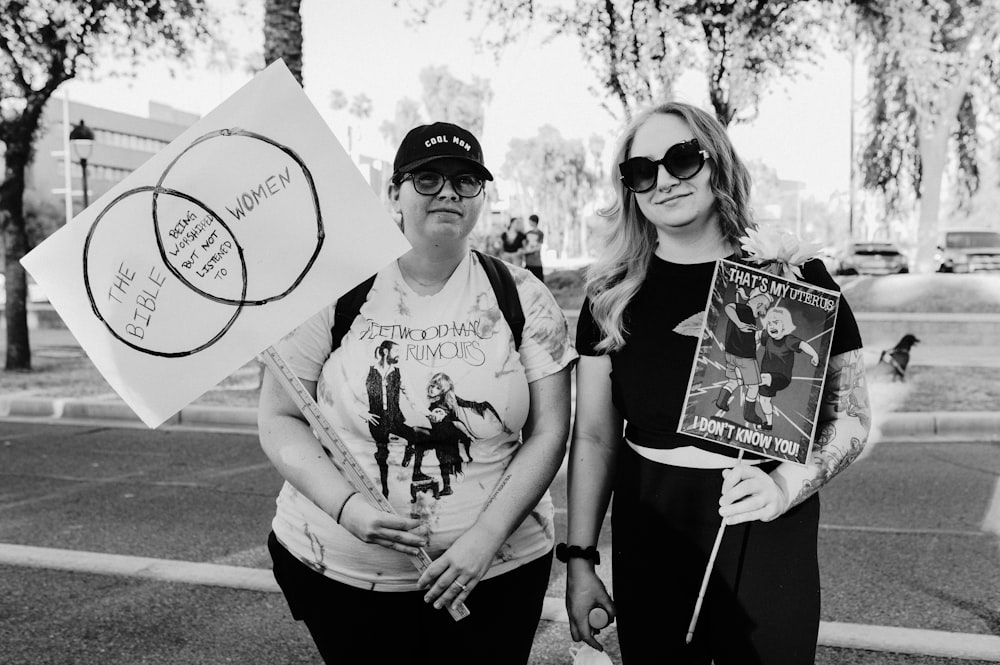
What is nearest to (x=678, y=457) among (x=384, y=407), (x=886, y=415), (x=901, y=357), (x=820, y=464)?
(x=820, y=464)

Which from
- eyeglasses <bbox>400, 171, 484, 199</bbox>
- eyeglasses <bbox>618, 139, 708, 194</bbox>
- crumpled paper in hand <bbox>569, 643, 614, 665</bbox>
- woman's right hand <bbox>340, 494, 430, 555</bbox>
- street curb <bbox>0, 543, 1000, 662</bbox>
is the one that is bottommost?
street curb <bbox>0, 543, 1000, 662</bbox>


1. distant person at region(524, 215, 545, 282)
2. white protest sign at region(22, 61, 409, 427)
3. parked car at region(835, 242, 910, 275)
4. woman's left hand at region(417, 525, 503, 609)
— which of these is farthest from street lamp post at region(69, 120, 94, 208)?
parked car at region(835, 242, 910, 275)

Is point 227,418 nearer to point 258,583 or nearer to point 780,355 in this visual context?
point 258,583

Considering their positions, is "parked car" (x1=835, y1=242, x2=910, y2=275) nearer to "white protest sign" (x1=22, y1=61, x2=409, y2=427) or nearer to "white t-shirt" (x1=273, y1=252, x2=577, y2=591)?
"white t-shirt" (x1=273, y1=252, x2=577, y2=591)

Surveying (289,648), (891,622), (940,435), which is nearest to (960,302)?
(940,435)

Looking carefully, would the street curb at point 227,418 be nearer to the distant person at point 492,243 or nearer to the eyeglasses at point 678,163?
the eyeglasses at point 678,163

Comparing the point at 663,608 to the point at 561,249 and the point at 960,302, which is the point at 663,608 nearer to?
the point at 960,302

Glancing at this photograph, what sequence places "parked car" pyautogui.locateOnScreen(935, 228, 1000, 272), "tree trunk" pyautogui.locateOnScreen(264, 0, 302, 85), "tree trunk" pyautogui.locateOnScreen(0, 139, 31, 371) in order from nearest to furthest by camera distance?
"tree trunk" pyautogui.locateOnScreen(264, 0, 302, 85) → "tree trunk" pyautogui.locateOnScreen(0, 139, 31, 371) → "parked car" pyautogui.locateOnScreen(935, 228, 1000, 272)

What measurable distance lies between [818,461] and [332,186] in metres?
1.20

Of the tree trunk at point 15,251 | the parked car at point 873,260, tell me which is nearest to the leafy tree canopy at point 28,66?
the tree trunk at point 15,251

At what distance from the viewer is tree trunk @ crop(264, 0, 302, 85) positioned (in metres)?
10.1

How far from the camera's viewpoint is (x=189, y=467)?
682cm

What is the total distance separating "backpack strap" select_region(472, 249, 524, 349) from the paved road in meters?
1.92

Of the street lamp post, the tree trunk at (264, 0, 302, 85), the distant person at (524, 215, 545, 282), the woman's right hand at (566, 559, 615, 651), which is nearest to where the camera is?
the woman's right hand at (566, 559, 615, 651)
